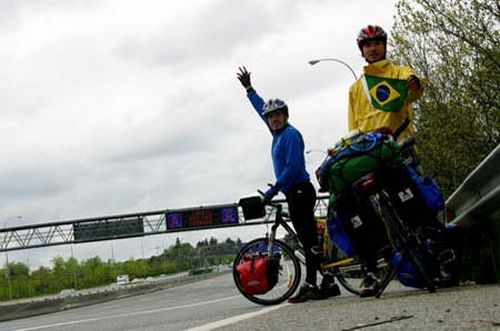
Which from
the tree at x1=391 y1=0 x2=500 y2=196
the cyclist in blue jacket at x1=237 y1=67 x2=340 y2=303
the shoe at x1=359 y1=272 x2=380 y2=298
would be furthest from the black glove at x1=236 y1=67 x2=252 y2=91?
the tree at x1=391 y1=0 x2=500 y2=196

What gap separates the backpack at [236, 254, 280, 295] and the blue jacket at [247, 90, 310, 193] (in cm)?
77

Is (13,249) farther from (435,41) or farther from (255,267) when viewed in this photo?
(255,267)

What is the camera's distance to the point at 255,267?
8.02 metres

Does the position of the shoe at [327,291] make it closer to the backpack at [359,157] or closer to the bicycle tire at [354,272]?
the bicycle tire at [354,272]

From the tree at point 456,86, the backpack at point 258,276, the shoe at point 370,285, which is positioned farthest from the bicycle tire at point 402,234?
the tree at point 456,86

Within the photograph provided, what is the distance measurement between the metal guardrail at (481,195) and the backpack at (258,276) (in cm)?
186

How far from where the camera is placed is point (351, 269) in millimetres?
7371

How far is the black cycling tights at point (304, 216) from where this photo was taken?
25.5 ft

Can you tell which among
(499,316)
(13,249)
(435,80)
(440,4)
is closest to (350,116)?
(499,316)

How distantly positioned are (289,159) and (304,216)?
1.83 ft

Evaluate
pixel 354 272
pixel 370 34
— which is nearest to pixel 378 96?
pixel 370 34

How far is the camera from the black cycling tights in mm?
7770

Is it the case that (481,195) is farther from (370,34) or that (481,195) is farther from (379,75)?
(370,34)

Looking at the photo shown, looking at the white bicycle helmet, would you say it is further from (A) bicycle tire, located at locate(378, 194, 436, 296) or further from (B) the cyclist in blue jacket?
(A) bicycle tire, located at locate(378, 194, 436, 296)
